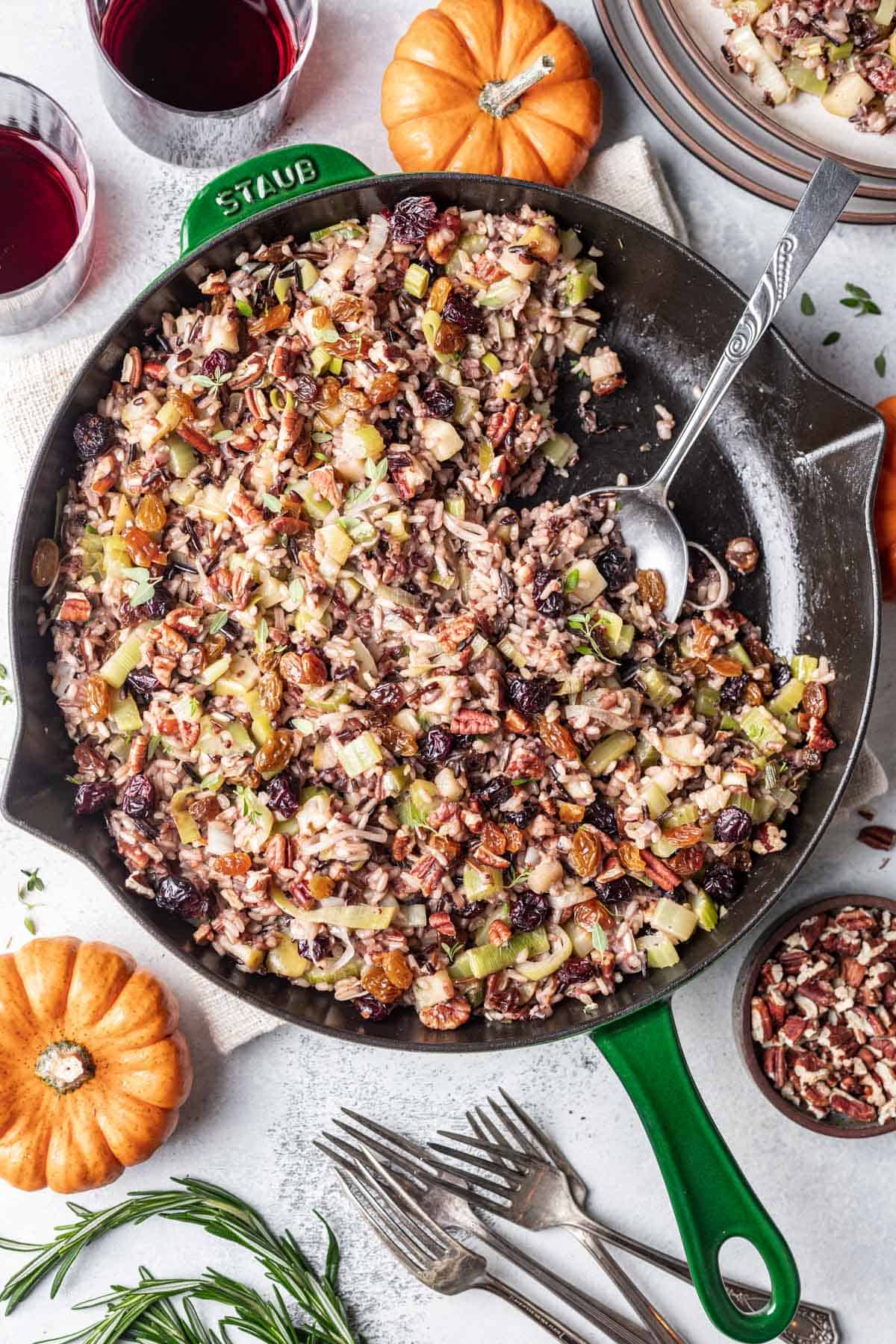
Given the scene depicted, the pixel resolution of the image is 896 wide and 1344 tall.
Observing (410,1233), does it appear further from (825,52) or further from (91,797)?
(825,52)


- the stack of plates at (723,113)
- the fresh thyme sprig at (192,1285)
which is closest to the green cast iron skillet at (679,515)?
the stack of plates at (723,113)

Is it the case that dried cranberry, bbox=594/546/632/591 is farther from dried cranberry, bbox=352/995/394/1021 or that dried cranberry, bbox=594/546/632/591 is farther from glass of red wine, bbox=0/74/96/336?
glass of red wine, bbox=0/74/96/336

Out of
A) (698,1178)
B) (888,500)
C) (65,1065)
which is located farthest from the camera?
(888,500)

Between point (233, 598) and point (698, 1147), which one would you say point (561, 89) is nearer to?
point (233, 598)

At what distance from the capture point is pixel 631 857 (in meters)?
3.05

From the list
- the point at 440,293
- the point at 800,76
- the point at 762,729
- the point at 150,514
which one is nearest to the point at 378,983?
the point at 762,729

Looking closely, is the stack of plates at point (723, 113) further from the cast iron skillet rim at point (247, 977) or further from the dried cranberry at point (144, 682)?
the dried cranberry at point (144, 682)

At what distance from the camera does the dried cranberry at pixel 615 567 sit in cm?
318

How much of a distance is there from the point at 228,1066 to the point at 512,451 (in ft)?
6.61

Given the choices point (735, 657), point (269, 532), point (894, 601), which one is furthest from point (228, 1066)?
point (894, 601)

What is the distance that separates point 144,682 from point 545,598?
3.50 ft

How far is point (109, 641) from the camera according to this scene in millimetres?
3014

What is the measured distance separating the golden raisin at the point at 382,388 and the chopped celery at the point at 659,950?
5.24 feet

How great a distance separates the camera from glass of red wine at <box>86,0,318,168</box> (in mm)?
3223
